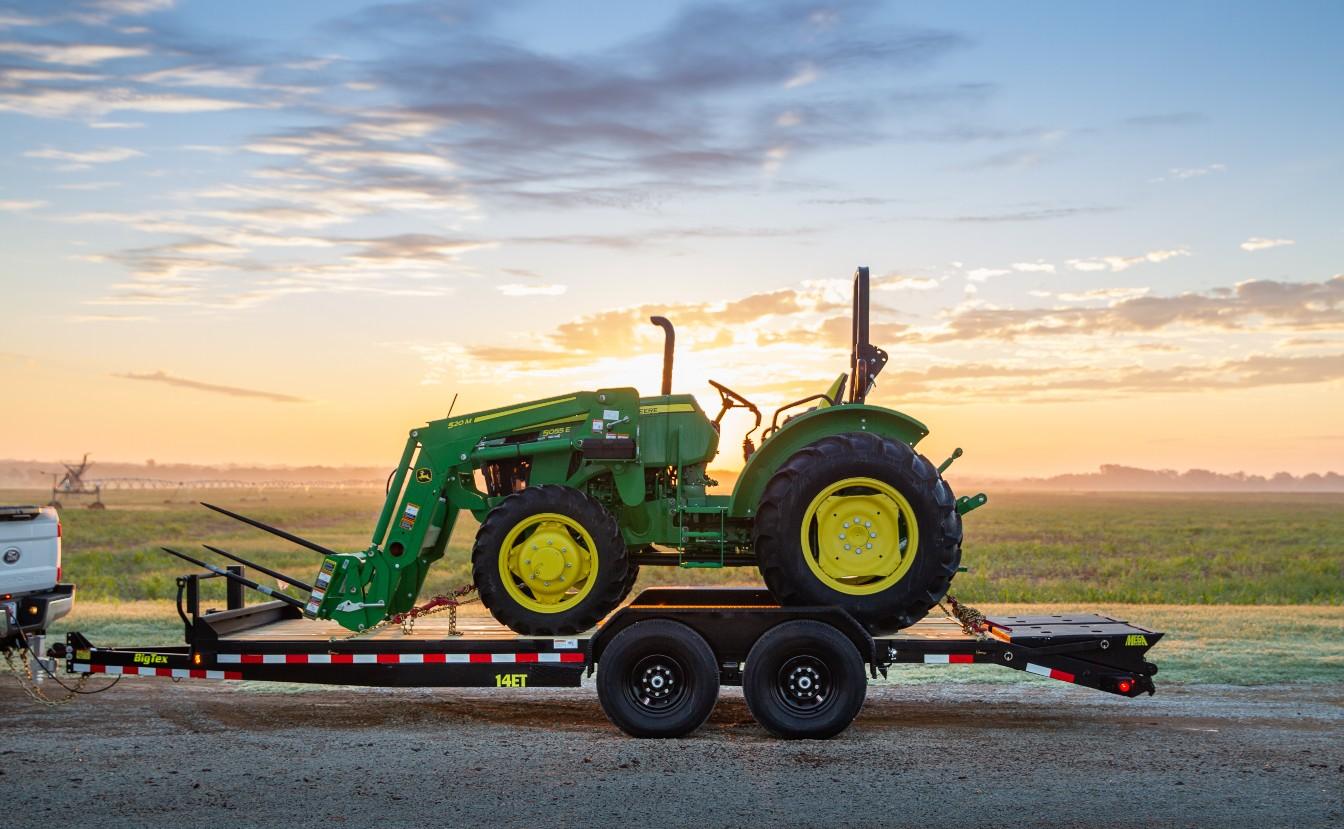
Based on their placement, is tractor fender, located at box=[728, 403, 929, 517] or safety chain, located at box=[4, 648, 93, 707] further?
safety chain, located at box=[4, 648, 93, 707]

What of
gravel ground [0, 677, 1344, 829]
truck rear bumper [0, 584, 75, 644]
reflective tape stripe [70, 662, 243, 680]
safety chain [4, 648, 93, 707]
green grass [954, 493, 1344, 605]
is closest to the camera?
gravel ground [0, 677, 1344, 829]

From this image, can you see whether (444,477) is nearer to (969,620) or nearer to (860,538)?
(860,538)

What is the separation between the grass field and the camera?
14.4 meters

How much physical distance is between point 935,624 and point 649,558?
2491 millimetres

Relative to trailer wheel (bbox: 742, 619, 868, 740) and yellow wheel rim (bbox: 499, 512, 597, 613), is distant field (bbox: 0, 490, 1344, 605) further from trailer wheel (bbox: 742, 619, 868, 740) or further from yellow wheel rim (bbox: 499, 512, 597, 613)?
yellow wheel rim (bbox: 499, 512, 597, 613)

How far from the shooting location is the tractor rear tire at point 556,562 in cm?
973

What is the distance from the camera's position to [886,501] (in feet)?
31.3

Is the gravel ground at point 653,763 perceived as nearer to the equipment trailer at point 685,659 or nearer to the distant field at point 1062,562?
the equipment trailer at point 685,659

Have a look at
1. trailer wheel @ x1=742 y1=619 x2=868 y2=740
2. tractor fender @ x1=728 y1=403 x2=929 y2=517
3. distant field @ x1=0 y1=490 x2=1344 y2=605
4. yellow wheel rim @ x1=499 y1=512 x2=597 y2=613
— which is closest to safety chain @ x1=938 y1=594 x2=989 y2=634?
trailer wheel @ x1=742 y1=619 x2=868 y2=740

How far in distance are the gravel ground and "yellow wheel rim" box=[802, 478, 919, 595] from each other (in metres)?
1.22

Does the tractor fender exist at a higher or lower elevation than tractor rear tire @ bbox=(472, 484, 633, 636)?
higher

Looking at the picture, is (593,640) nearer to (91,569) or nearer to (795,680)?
(795,680)

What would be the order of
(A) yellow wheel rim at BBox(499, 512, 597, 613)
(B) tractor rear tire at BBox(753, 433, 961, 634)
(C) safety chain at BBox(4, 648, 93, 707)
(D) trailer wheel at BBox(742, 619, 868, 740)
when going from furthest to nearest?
(C) safety chain at BBox(4, 648, 93, 707)
(A) yellow wheel rim at BBox(499, 512, 597, 613)
(B) tractor rear tire at BBox(753, 433, 961, 634)
(D) trailer wheel at BBox(742, 619, 868, 740)

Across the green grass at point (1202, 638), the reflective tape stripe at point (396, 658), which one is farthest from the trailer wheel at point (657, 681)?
the green grass at point (1202, 638)
